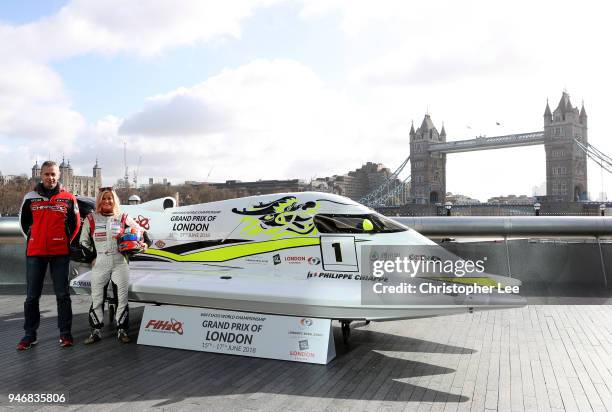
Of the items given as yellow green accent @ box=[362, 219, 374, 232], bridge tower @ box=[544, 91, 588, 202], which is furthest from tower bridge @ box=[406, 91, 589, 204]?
yellow green accent @ box=[362, 219, 374, 232]

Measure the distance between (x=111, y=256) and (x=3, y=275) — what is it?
26.6 ft

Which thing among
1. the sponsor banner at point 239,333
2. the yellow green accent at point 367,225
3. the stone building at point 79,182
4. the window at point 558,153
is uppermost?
the window at point 558,153

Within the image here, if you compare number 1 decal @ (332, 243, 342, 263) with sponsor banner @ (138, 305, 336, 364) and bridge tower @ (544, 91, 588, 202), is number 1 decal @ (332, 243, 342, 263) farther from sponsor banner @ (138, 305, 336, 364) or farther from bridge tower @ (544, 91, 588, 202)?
bridge tower @ (544, 91, 588, 202)

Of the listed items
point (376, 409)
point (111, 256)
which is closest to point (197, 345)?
point (111, 256)

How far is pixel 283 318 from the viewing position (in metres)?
6.38

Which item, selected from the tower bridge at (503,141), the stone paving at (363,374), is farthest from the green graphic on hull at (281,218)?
the tower bridge at (503,141)

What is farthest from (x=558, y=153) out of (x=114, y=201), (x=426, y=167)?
(x=114, y=201)

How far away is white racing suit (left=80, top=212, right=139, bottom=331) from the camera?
7.11 meters

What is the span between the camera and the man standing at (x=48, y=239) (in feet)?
22.4

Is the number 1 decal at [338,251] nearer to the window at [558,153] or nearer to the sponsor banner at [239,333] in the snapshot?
the sponsor banner at [239,333]

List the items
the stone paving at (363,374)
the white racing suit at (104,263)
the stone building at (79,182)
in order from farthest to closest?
the stone building at (79,182), the white racing suit at (104,263), the stone paving at (363,374)

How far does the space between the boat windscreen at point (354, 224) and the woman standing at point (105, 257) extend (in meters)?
2.98

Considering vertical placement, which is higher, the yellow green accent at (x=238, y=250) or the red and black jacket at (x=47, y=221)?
the red and black jacket at (x=47, y=221)

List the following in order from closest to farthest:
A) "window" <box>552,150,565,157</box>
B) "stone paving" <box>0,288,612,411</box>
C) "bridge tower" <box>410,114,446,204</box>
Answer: "stone paving" <box>0,288,612,411</box> → "window" <box>552,150,565,157</box> → "bridge tower" <box>410,114,446,204</box>
